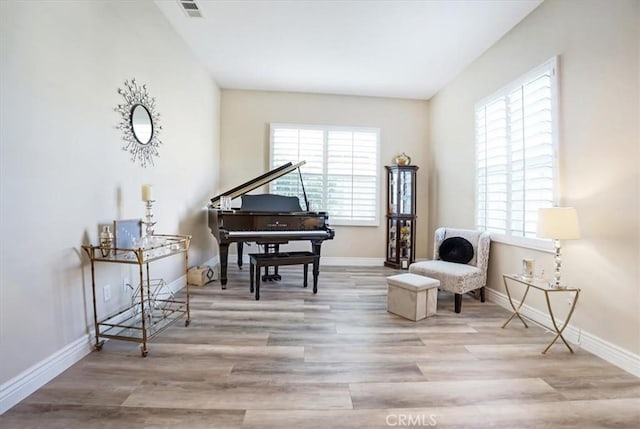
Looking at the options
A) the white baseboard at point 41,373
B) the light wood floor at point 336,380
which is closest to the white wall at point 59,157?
the white baseboard at point 41,373

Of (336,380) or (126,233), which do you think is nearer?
(336,380)

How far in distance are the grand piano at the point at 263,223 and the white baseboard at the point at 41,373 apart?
179cm

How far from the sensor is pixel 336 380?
1991 mm

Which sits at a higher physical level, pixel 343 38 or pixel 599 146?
pixel 343 38

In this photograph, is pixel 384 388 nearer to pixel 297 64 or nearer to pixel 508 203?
pixel 508 203

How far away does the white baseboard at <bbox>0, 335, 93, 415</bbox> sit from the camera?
66.0 inches

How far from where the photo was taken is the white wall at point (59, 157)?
170 cm

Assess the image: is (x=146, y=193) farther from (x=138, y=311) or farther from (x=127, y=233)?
(x=138, y=311)

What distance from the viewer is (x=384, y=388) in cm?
191

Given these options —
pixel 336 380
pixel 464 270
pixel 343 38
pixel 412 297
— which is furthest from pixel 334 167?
pixel 336 380

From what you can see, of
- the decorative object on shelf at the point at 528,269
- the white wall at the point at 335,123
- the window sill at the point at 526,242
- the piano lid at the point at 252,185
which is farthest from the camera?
the white wall at the point at 335,123

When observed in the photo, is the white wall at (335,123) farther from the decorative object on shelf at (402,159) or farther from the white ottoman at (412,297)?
the white ottoman at (412,297)

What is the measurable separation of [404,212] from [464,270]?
2.04 meters

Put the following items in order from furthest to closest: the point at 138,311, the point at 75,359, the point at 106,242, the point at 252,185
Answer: the point at 252,185 → the point at 138,311 → the point at 106,242 → the point at 75,359
